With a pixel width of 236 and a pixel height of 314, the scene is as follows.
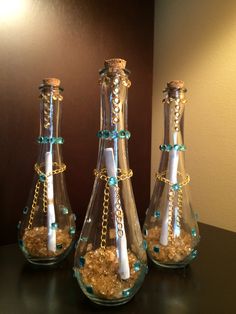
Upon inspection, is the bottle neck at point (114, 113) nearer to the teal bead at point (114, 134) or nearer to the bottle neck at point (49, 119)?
the teal bead at point (114, 134)

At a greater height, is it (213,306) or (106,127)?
(106,127)

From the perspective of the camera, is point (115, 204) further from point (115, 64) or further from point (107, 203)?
point (115, 64)

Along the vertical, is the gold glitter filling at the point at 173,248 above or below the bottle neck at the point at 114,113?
below

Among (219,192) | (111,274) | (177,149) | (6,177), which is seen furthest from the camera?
(219,192)

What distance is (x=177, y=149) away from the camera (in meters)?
0.47

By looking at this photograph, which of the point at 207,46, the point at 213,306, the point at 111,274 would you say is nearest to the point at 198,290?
the point at 213,306

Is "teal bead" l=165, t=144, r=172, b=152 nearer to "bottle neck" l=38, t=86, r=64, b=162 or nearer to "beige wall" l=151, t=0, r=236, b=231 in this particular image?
"bottle neck" l=38, t=86, r=64, b=162

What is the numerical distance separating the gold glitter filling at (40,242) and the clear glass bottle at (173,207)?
0.48ft

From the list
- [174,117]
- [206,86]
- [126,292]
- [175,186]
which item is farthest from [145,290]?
[206,86]

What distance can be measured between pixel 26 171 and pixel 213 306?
46 centimetres

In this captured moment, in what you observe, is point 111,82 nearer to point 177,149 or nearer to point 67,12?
point 177,149

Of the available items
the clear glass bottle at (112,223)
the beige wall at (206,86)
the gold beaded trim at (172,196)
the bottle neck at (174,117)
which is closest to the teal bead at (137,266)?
the clear glass bottle at (112,223)

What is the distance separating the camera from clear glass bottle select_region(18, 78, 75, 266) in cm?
47

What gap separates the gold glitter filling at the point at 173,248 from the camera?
46 cm
